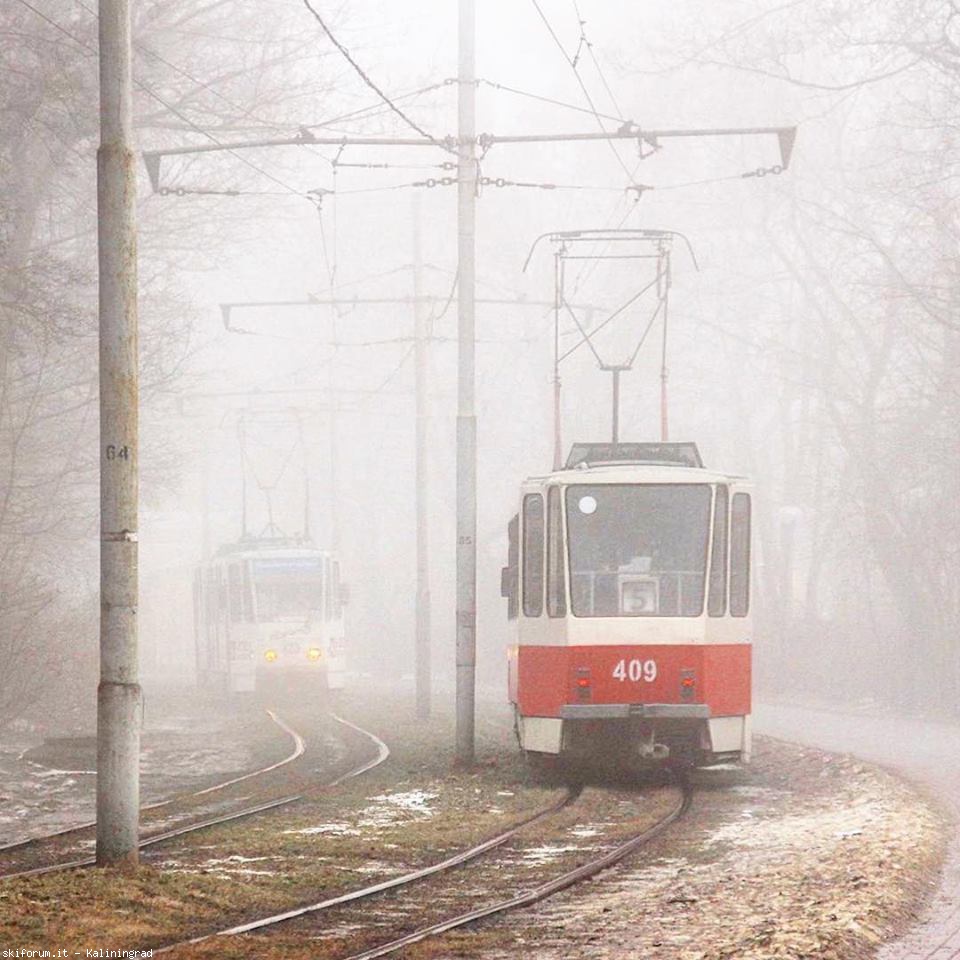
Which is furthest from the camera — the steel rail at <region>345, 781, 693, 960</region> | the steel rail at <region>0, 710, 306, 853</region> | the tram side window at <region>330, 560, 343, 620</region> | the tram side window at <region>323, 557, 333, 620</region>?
the tram side window at <region>330, 560, 343, 620</region>

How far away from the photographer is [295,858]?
13.6m

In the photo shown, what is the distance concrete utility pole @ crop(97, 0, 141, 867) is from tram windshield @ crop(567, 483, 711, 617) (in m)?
7.31

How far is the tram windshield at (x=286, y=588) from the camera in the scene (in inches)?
1534

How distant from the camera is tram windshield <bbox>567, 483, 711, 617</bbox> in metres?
19.0

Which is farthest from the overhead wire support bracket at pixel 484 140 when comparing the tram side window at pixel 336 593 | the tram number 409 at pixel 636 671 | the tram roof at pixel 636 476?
the tram side window at pixel 336 593

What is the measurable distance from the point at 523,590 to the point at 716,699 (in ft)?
6.94

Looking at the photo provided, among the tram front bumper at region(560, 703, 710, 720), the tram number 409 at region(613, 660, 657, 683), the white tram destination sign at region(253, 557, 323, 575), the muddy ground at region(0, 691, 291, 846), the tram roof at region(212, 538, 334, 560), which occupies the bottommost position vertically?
the muddy ground at region(0, 691, 291, 846)

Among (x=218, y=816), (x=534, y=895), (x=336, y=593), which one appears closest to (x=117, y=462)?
(x=534, y=895)

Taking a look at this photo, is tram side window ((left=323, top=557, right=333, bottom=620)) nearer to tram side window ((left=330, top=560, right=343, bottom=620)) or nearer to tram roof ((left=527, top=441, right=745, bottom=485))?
tram side window ((left=330, top=560, right=343, bottom=620))

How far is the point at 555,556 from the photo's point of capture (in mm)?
19219

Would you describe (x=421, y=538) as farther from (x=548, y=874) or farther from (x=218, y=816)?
(x=548, y=874)

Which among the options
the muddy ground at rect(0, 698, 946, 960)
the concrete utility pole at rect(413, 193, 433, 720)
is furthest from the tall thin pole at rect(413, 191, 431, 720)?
the muddy ground at rect(0, 698, 946, 960)

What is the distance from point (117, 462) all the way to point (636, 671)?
762 centimetres

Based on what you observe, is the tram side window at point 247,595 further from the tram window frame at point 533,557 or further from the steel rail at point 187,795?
the tram window frame at point 533,557
